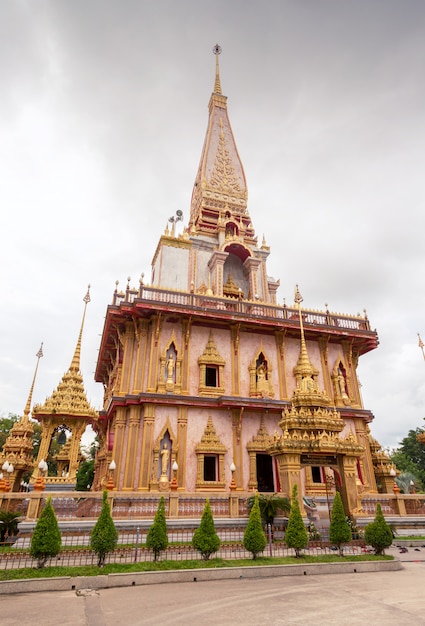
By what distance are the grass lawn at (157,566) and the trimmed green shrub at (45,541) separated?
27cm

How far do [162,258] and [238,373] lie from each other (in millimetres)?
10139

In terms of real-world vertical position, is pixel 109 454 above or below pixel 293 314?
below

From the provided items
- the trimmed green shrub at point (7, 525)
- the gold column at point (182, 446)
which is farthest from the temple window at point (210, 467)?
the trimmed green shrub at point (7, 525)

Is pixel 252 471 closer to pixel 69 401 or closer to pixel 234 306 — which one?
pixel 234 306

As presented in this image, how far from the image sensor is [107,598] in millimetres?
8047

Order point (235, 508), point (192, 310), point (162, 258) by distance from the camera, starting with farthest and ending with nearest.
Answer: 1. point (162, 258)
2. point (192, 310)
3. point (235, 508)

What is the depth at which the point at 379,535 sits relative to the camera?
11.8 meters

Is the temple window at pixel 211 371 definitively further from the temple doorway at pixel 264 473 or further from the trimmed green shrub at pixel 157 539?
the trimmed green shrub at pixel 157 539

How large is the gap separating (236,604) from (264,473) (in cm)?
1441

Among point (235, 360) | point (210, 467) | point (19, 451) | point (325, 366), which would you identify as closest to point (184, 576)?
point (210, 467)

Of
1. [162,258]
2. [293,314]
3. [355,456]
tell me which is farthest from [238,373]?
[162,258]

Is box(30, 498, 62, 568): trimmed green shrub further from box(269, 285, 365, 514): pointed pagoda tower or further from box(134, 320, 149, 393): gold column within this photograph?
box(134, 320, 149, 393): gold column

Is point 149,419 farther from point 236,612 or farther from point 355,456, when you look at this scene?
point 236,612

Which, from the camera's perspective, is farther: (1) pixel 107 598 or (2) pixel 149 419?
(2) pixel 149 419
